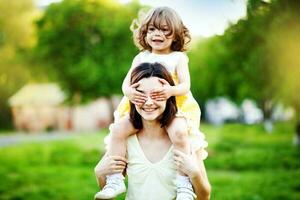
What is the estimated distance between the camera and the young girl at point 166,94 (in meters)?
3.00

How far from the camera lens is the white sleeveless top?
3.05 metres

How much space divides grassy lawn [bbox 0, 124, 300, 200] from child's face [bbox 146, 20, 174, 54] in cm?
647

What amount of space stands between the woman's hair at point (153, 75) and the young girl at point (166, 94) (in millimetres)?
30

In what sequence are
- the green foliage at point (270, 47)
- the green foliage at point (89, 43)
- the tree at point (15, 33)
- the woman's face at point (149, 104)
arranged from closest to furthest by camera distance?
the woman's face at point (149, 104), the green foliage at point (270, 47), the green foliage at point (89, 43), the tree at point (15, 33)

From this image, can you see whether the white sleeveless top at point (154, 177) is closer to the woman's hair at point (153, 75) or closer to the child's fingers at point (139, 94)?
the woman's hair at point (153, 75)

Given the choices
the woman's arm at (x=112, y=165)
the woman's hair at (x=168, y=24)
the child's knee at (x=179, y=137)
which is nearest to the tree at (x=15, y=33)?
the woman's hair at (x=168, y=24)

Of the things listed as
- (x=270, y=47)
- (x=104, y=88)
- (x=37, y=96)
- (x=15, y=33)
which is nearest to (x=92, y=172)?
(x=270, y=47)

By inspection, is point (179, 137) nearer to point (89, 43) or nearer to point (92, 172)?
point (92, 172)

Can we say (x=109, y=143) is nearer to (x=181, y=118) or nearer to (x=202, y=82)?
(x=181, y=118)

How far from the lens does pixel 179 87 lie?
3.14m

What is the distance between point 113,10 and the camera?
26469 mm

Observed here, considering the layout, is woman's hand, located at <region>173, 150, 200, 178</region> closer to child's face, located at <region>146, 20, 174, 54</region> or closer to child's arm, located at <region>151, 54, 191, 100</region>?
child's arm, located at <region>151, 54, 191, 100</region>

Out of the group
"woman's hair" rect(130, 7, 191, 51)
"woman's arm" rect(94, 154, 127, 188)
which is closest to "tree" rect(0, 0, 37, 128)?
"woman's hair" rect(130, 7, 191, 51)

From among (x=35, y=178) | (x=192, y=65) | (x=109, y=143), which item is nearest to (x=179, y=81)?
(x=109, y=143)
